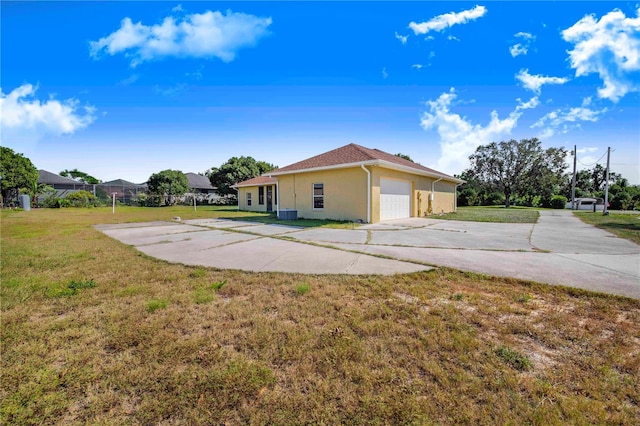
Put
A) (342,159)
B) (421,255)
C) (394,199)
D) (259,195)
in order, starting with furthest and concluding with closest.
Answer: (259,195)
(394,199)
(342,159)
(421,255)

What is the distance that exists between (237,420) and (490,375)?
1750 millimetres

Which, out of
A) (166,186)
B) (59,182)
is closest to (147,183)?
(166,186)

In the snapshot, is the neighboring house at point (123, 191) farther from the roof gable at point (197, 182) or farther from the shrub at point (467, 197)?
the shrub at point (467, 197)

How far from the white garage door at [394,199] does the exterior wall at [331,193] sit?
1365mm

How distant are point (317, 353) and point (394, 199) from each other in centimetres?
1238

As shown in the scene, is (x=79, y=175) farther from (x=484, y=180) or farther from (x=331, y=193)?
(x=484, y=180)

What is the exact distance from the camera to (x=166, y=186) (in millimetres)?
31062

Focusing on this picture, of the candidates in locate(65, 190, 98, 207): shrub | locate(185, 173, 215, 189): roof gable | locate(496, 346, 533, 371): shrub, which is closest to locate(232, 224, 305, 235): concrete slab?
locate(496, 346, 533, 371): shrub

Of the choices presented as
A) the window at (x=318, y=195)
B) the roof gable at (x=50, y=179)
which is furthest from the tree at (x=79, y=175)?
the window at (x=318, y=195)

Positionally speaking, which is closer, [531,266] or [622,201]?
[531,266]

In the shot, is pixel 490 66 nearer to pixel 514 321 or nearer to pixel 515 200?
pixel 514 321

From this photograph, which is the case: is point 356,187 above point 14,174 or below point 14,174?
below

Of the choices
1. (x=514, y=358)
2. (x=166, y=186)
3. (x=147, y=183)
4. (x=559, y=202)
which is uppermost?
(x=147, y=183)

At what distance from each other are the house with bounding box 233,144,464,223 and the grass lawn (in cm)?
836
